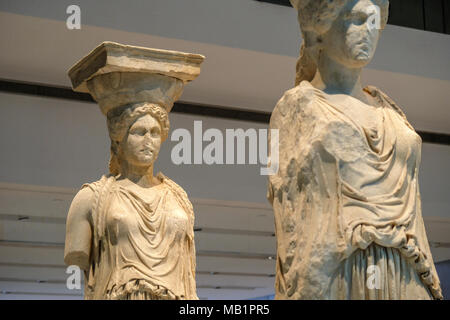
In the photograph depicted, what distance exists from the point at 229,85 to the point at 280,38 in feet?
3.47

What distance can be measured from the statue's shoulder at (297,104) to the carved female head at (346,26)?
0.69 ft

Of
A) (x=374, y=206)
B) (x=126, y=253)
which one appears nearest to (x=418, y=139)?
(x=374, y=206)

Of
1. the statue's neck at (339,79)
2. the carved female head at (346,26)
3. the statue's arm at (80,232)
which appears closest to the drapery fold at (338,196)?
the statue's neck at (339,79)

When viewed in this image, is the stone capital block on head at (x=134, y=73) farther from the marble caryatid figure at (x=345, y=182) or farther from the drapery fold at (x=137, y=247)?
the marble caryatid figure at (x=345, y=182)

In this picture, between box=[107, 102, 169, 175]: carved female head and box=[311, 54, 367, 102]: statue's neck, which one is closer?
box=[311, 54, 367, 102]: statue's neck

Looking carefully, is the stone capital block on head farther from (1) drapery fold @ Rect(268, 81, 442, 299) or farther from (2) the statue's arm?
(1) drapery fold @ Rect(268, 81, 442, 299)

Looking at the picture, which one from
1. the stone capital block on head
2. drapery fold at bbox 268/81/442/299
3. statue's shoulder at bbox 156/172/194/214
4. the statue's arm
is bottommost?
drapery fold at bbox 268/81/442/299

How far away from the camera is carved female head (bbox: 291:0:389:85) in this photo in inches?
159

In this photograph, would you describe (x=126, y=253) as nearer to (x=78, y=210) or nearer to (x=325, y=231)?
(x=78, y=210)

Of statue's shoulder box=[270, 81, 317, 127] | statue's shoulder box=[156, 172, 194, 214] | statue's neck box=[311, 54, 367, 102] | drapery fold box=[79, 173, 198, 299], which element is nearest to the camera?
statue's shoulder box=[270, 81, 317, 127]

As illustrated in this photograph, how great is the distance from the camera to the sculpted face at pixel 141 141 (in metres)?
5.96

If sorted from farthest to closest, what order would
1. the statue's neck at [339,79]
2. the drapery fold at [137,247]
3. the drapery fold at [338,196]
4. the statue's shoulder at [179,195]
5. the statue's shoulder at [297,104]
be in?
the statue's shoulder at [179,195] < the drapery fold at [137,247] < the statue's neck at [339,79] < the statue's shoulder at [297,104] < the drapery fold at [338,196]

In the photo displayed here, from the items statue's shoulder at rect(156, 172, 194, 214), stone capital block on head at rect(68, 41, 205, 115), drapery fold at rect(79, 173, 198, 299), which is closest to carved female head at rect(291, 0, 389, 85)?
stone capital block on head at rect(68, 41, 205, 115)

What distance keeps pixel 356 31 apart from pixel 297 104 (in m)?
0.43
